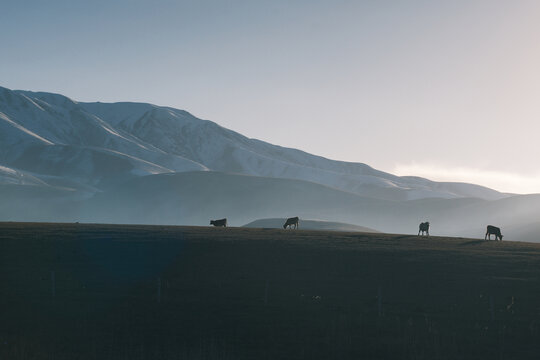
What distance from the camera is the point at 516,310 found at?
39.3 meters

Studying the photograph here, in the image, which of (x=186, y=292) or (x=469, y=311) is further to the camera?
(x=186, y=292)

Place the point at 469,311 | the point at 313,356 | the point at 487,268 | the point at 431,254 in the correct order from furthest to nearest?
the point at 431,254 → the point at 487,268 → the point at 469,311 → the point at 313,356

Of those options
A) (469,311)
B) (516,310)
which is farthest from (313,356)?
(516,310)

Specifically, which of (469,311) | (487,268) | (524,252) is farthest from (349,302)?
(524,252)

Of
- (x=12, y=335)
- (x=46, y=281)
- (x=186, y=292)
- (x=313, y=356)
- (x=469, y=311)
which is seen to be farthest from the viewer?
(x=46, y=281)

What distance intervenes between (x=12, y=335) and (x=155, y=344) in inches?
290

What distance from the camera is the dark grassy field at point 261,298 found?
3059 centimetres

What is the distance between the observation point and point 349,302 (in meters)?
41.5

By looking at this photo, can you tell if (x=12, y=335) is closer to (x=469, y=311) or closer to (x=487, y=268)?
(x=469, y=311)

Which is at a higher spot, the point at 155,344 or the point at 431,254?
the point at 431,254

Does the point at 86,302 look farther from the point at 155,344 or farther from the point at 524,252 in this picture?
the point at 524,252

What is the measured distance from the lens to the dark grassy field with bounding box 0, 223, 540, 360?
30594mm

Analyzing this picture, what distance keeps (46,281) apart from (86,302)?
8.70 m

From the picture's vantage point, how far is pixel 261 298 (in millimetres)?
42094
